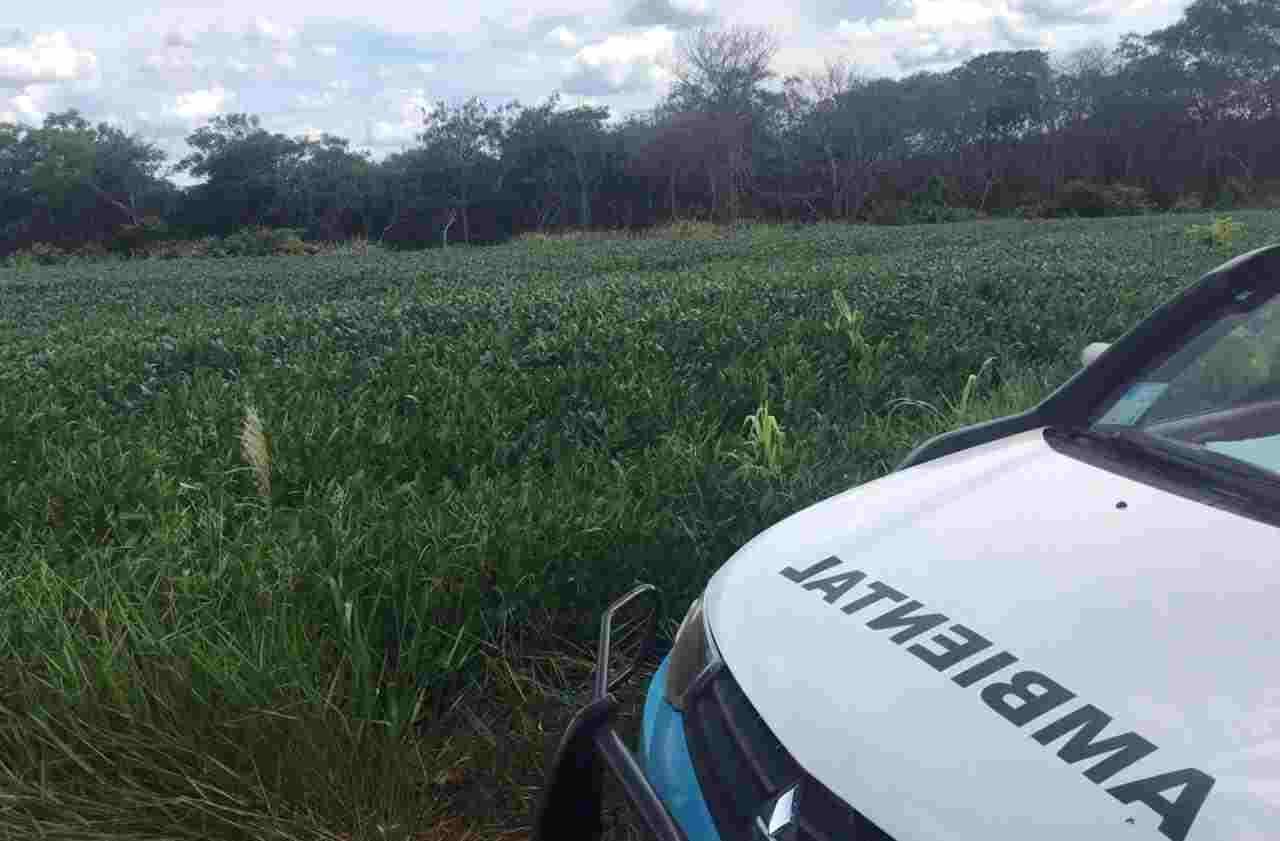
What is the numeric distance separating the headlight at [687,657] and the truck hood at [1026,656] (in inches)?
1.8

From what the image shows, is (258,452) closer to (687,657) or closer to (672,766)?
(687,657)

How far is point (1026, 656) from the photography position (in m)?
1.73

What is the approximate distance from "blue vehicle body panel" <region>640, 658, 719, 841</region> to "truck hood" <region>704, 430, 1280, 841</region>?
6.9 inches

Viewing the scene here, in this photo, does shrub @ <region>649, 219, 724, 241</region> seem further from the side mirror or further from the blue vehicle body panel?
the blue vehicle body panel

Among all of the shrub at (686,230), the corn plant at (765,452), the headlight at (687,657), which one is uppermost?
the headlight at (687,657)

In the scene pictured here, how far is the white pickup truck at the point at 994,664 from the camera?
149 cm

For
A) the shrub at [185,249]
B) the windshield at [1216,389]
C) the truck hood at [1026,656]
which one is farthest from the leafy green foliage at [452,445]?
the shrub at [185,249]

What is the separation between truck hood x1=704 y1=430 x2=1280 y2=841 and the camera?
4.80 feet

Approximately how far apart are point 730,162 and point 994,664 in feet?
178

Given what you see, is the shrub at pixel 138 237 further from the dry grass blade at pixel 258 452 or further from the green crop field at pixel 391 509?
the dry grass blade at pixel 258 452

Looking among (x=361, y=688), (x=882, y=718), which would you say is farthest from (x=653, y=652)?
(x=882, y=718)

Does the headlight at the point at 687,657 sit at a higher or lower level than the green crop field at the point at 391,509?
higher

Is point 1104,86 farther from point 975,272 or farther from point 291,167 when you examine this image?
point 975,272

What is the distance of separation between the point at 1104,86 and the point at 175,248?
1663 inches
